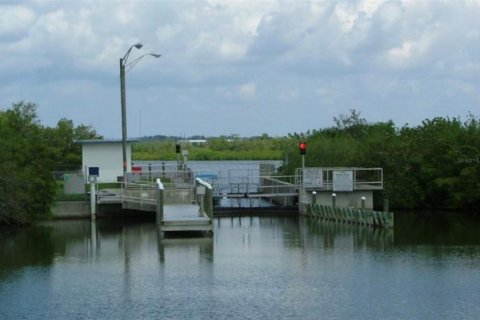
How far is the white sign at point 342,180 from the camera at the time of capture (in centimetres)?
5012

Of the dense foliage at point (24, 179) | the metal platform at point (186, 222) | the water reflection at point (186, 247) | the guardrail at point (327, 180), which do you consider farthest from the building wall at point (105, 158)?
the water reflection at point (186, 247)

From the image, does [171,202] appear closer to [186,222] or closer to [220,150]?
[186,222]

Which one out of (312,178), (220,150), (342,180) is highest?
(220,150)

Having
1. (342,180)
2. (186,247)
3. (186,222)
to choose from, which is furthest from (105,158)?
(186,247)

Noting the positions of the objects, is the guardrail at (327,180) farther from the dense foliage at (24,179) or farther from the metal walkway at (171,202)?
the dense foliage at (24,179)

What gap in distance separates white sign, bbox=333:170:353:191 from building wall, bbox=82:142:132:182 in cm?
1180

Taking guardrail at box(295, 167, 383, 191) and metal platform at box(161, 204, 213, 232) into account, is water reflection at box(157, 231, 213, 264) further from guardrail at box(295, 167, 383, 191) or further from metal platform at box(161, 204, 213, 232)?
guardrail at box(295, 167, 383, 191)

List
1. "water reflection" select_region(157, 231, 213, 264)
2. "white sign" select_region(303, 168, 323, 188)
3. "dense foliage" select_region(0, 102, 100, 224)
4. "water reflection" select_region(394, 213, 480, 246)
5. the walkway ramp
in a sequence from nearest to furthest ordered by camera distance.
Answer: "water reflection" select_region(157, 231, 213, 264) < "water reflection" select_region(394, 213, 480, 246) < the walkway ramp < "dense foliage" select_region(0, 102, 100, 224) < "white sign" select_region(303, 168, 323, 188)

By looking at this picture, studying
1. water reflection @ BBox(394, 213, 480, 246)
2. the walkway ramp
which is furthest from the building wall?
water reflection @ BBox(394, 213, 480, 246)

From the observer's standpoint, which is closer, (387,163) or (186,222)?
(186,222)

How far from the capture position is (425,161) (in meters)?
55.2

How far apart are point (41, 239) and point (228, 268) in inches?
491

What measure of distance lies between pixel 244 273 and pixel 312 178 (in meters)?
22.4

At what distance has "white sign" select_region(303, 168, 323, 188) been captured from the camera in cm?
5066
